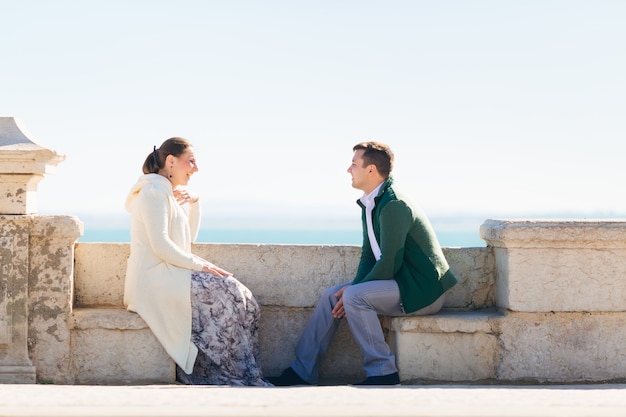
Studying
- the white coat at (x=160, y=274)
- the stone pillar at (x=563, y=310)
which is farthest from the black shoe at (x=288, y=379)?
the stone pillar at (x=563, y=310)

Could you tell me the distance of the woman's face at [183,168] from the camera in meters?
5.26

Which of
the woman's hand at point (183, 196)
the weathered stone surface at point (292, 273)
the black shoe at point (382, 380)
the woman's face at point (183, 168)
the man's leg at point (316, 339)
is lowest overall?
the black shoe at point (382, 380)

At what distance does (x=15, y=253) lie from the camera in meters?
5.15

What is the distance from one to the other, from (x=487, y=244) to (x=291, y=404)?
265 centimetres

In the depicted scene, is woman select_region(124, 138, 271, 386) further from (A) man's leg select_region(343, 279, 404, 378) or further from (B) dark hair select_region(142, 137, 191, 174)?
(A) man's leg select_region(343, 279, 404, 378)

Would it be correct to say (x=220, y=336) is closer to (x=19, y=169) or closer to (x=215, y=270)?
(x=215, y=270)

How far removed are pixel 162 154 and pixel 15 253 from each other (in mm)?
1111

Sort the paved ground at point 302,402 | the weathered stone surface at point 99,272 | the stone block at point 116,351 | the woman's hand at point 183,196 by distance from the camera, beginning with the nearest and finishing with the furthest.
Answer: the paved ground at point 302,402
the stone block at point 116,351
the woman's hand at point 183,196
the weathered stone surface at point 99,272

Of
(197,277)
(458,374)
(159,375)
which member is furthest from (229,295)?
(458,374)

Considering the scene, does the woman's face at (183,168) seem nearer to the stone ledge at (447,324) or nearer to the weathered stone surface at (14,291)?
the weathered stone surface at (14,291)

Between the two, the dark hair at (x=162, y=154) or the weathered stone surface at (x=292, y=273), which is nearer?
the dark hair at (x=162, y=154)

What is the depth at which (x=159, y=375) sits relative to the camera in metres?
5.11

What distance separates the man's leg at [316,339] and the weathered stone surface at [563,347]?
42.8 inches

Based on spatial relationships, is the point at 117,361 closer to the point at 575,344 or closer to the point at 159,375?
the point at 159,375
